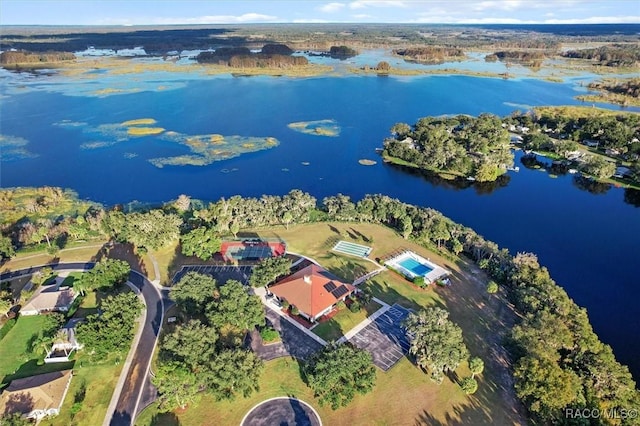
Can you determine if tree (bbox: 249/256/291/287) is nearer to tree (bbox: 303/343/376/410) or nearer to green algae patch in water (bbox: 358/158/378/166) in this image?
tree (bbox: 303/343/376/410)

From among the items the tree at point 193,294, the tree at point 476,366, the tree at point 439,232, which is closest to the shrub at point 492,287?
the tree at point 439,232

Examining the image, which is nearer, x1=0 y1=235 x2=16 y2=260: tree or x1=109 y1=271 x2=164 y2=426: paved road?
x1=109 y1=271 x2=164 y2=426: paved road

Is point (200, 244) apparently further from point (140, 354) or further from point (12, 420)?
point (12, 420)

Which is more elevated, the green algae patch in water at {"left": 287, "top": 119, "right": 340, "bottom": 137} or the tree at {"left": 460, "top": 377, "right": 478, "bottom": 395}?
the tree at {"left": 460, "top": 377, "right": 478, "bottom": 395}

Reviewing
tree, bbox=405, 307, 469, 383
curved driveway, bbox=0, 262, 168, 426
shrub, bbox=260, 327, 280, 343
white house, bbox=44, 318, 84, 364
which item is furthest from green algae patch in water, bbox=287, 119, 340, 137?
white house, bbox=44, 318, 84, 364

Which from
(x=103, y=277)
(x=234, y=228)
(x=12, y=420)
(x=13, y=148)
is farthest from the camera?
Answer: (x=13, y=148)

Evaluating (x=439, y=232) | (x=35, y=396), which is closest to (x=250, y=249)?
(x=439, y=232)
